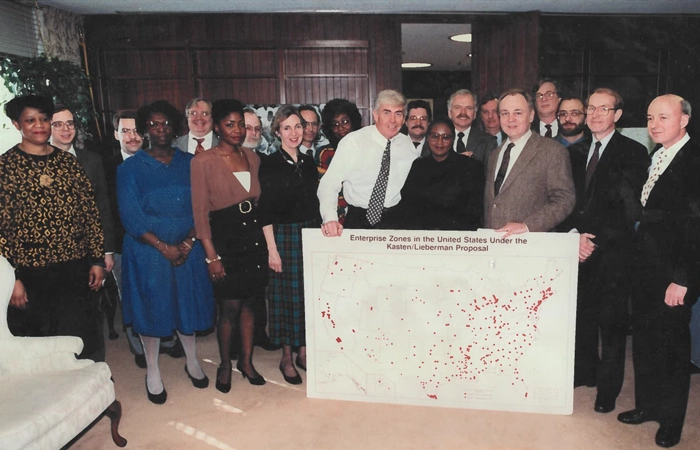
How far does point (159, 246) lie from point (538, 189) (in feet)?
6.54

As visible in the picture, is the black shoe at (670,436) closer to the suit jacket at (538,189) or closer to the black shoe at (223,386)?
the suit jacket at (538,189)

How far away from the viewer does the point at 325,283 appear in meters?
2.68

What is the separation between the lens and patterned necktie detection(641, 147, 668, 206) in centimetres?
226

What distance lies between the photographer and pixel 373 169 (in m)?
2.74

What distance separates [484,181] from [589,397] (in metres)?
1.34

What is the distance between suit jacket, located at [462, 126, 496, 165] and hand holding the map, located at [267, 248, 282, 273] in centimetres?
154

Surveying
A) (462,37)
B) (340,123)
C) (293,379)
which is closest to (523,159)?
(340,123)

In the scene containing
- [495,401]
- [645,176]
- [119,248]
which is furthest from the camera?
[119,248]

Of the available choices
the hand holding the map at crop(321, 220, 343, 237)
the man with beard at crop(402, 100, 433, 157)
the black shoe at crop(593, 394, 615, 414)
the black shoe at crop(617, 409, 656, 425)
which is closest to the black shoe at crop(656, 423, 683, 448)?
the black shoe at crop(617, 409, 656, 425)

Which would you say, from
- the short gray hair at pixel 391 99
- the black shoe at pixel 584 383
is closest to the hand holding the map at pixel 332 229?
the short gray hair at pixel 391 99

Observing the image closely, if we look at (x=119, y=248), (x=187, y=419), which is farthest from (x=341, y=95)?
(x=187, y=419)

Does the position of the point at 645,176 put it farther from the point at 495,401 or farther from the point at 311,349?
the point at 311,349

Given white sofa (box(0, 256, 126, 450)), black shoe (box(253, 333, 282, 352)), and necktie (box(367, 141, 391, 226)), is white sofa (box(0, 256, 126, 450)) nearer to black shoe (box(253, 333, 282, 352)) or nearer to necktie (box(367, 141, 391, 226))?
black shoe (box(253, 333, 282, 352))

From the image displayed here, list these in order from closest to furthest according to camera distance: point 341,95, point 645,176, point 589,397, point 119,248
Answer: point 645,176 → point 589,397 → point 119,248 → point 341,95
